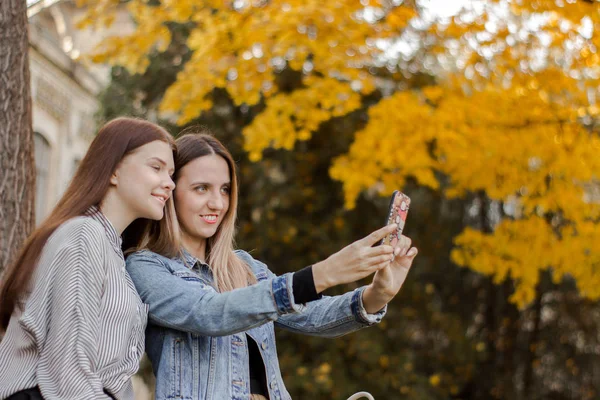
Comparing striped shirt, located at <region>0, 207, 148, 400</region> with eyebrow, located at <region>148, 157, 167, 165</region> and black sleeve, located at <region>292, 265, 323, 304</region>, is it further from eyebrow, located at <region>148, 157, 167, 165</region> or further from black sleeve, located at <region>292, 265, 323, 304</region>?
black sleeve, located at <region>292, 265, 323, 304</region>

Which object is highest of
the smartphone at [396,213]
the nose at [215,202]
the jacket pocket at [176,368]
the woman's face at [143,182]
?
the woman's face at [143,182]

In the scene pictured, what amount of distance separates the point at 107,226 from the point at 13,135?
154 centimetres

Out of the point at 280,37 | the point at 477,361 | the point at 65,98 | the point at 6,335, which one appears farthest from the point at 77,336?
the point at 65,98

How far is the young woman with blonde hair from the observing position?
2.30 m

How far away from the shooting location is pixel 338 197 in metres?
9.99

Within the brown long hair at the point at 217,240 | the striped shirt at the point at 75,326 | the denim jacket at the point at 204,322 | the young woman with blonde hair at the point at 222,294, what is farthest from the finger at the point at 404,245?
the striped shirt at the point at 75,326

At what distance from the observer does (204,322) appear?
237 centimetres

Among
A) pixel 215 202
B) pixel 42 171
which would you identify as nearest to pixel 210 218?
pixel 215 202

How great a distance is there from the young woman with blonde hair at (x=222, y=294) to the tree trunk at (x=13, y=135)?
4.17 ft

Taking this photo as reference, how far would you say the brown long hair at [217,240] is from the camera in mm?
2736

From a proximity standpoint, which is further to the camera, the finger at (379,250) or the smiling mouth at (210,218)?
the smiling mouth at (210,218)

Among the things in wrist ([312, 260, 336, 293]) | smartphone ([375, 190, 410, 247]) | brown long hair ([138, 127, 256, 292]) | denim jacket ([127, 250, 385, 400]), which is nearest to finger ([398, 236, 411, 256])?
smartphone ([375, 190, 410, 247])

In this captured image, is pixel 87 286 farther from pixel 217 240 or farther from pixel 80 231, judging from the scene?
pixel 217 240

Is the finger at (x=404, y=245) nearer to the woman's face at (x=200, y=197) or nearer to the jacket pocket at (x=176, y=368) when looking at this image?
the woman's face at (x=200, y=197)
